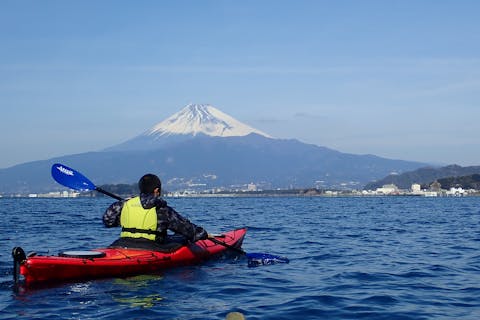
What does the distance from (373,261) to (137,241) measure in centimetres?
560

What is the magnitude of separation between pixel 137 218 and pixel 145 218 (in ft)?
0.50

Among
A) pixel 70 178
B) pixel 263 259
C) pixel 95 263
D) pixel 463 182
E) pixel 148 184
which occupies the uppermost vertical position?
pixel 463 182

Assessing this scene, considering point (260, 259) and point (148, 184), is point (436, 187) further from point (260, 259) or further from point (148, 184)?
point (148, 184)

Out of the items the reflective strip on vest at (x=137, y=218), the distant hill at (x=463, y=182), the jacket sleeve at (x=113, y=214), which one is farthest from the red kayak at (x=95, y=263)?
the distant hill at (x=463, y=182)

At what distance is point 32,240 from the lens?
20.2 meters

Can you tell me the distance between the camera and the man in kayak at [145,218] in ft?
39.7

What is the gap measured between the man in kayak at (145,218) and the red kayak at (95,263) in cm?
23

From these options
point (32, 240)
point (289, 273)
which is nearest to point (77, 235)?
point (32, 240)

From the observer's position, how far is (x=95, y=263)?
11.6 meters

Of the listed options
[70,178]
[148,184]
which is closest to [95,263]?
[148,184]

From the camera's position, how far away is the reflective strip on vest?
12094mm

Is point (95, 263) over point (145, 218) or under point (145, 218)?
under

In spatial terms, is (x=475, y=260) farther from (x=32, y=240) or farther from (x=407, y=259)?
(x=32, y=240)

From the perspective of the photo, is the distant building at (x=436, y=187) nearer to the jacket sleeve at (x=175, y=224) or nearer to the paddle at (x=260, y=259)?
the paddle at (x=260, y=259)
